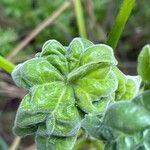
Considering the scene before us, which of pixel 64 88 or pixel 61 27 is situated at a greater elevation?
pixel 64 88

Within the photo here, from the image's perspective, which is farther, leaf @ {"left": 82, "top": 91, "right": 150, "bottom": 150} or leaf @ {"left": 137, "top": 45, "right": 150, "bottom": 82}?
leaf @ {"left": 137, "top": 45, "right": 150, "bottom": 82}

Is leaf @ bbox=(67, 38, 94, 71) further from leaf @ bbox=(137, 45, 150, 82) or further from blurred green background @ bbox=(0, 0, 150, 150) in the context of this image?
blurred green background @ bbox=(0, 0, 150, 150)

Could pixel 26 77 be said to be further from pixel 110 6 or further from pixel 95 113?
pixel 110 6

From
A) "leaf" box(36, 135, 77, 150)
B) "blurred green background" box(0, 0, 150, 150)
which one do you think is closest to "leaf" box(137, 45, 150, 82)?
"leaf" box(36, 135, 77, 150)

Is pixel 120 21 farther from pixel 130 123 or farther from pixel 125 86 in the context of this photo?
pixel 130 123

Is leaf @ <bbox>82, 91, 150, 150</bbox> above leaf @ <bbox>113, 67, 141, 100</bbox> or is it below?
above

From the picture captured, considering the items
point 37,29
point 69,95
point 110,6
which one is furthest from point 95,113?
point 110,6

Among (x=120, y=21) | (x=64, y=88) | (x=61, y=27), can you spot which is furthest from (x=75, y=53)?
(x=61, y=27)

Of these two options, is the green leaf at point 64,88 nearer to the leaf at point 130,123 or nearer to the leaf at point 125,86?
the leaf at point 125,86
